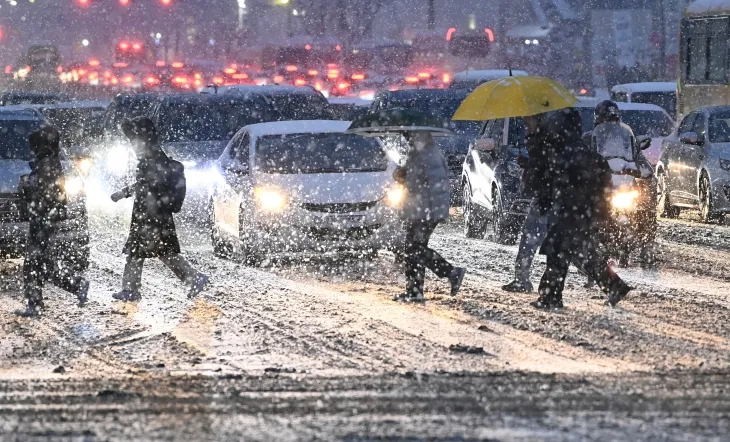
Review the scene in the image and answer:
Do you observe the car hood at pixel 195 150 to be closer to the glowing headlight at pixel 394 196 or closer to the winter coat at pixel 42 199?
the glowing headlight at pixel 394 196

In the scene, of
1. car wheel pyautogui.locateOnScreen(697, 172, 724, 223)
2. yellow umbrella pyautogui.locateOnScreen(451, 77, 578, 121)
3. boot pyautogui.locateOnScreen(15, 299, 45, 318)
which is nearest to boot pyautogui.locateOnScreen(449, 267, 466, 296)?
yellow umbrella pyautogui.locateOnScreen(451, 77, 578, 121)

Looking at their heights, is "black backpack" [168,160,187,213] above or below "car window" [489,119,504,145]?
below

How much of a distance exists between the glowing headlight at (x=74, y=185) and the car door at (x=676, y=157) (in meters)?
9.56

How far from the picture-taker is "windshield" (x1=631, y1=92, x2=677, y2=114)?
32819 mm

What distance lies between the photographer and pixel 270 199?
51.9 feet

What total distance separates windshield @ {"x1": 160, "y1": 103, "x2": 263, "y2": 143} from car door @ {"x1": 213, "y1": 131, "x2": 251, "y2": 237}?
3996 mm

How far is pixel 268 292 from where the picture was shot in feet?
44.9

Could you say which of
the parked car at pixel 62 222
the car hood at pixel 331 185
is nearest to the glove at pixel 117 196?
the parked car at pixel 62 222

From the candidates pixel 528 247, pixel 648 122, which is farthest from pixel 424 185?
pixel 648 122

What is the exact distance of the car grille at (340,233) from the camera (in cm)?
1558

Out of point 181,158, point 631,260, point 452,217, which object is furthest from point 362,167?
point 452,217

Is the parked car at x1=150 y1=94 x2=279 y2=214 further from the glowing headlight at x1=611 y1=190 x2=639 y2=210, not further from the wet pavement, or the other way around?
the glowing headlight at x1=611 y1=190 x2=639 y2=210

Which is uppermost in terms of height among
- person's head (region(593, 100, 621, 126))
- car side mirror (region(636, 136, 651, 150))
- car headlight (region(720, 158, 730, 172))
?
person's head (region(593, 100, 621, 126))

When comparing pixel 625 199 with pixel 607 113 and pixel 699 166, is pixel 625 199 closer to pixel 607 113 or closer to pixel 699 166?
pixel 607 113
